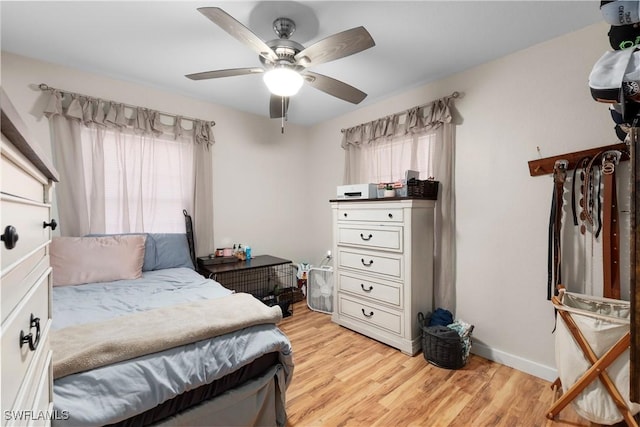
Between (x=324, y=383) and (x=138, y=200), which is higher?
(x=138, y=200)

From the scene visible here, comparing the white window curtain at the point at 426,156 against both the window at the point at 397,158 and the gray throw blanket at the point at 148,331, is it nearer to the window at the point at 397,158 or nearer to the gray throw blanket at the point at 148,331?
the window at the point at 397,158

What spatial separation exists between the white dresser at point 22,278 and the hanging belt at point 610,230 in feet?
8.52

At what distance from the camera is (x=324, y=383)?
1912 millimetres

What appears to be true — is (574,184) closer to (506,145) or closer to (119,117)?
(506,145)

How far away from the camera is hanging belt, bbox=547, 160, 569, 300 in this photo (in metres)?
1.87

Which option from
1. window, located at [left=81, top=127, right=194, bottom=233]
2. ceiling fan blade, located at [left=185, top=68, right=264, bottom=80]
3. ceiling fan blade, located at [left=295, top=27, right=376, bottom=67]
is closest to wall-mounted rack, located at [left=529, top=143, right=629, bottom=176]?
ceiling fan blade, located at [left=295, top=27, right=376, bottom=67]

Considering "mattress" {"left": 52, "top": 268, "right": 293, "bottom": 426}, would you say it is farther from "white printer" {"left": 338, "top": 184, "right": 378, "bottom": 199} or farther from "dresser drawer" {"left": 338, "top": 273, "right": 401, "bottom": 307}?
"white printer" {"left": 338, "top": 184, "right": 378, "bottom": 199}

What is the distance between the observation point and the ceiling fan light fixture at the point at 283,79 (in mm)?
1665

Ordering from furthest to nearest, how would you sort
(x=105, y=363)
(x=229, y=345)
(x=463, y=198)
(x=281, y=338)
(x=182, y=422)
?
(x=463, y=198), (x=281, y=338), (x=229, y=345), (x=182, y=422), (x=105, y=363)

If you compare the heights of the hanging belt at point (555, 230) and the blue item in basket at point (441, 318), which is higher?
the hanging belt at point (555, 230)

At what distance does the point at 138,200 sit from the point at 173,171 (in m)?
0.45

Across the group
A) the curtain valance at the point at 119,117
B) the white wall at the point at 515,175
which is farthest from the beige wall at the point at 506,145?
the curtain valance at the point at 119,117

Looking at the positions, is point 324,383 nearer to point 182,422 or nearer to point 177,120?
point 182,422

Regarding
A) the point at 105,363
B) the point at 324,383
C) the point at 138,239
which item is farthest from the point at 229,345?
the point at 138,239
